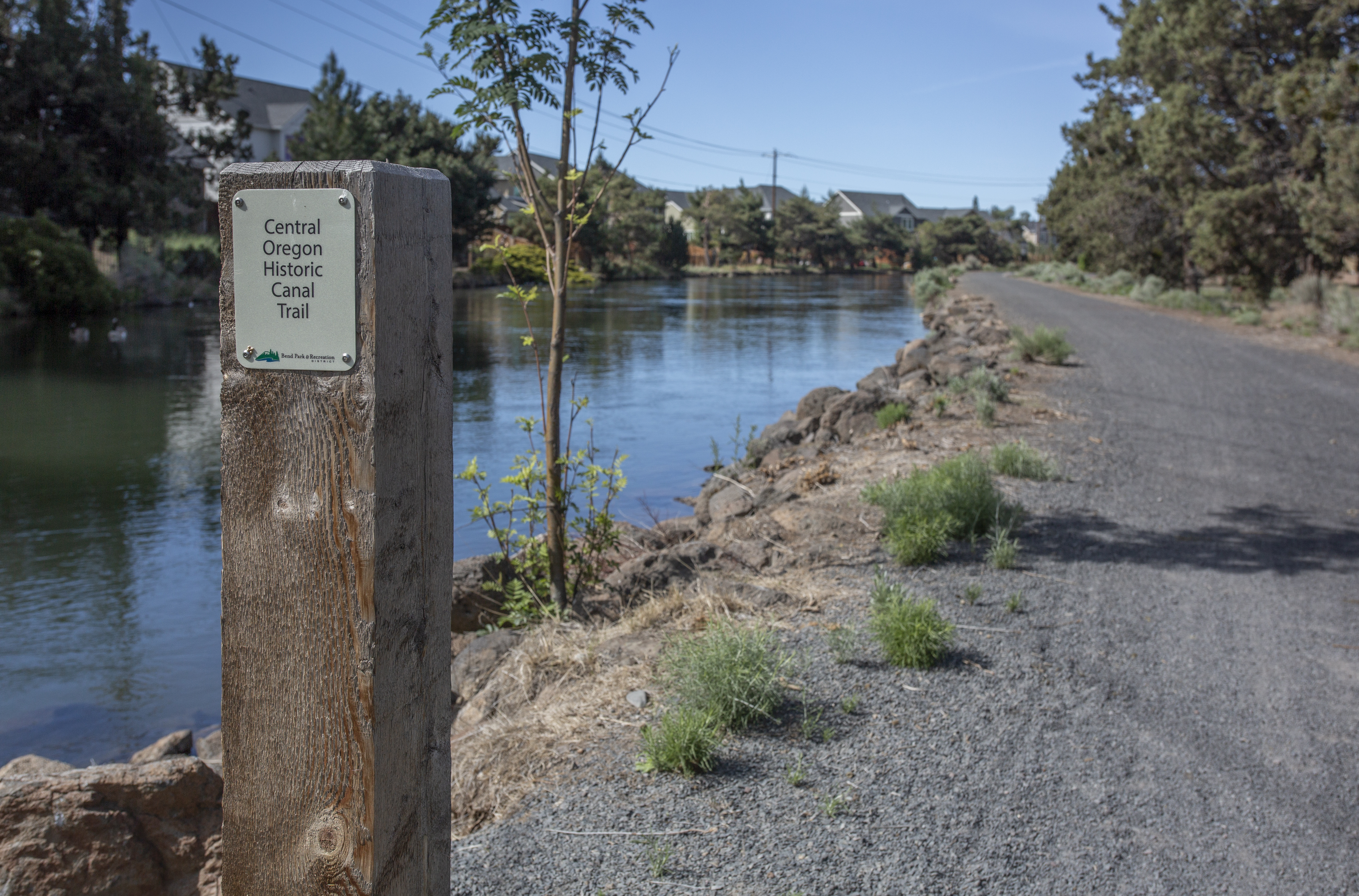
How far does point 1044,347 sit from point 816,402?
397 centimetres

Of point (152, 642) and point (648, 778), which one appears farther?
point (152, 642)

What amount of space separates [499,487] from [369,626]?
9.49 m

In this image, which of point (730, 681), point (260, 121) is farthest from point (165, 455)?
point (260, 121)

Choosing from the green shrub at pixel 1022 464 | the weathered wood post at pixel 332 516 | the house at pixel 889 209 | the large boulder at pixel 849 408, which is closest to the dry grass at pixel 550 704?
the weathered wood post at pixel 332 516

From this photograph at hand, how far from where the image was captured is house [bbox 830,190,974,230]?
350ft

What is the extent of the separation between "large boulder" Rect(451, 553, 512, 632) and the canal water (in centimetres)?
142

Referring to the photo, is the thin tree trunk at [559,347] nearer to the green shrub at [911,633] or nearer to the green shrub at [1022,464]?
the green shrub at [911,633]

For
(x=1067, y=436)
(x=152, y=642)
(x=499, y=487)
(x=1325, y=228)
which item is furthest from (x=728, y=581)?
(x=1325, y=228)

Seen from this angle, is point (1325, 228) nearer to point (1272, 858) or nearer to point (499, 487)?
point (499, 487)

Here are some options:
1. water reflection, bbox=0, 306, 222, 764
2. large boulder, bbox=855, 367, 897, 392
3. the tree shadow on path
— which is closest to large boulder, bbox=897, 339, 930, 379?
large boulder, bbox=855, 367, 897, 392

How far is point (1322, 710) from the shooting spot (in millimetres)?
3951

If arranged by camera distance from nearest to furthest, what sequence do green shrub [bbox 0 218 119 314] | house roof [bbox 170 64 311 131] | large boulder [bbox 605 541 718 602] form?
large boulder [bbox 605 541 718 602], green shrub [bbox 0 218 119 314], house roof [bbox 170 64 311 131]

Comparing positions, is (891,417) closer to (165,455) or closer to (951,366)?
(951,366)

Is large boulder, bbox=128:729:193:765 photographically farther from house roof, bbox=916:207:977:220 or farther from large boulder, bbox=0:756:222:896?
house roof, bbox=916:207:977:220
